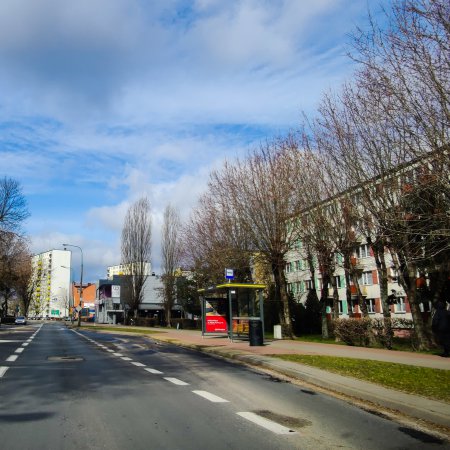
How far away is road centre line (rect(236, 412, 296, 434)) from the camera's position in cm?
602

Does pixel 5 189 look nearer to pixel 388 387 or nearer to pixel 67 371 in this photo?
pixel 67 371

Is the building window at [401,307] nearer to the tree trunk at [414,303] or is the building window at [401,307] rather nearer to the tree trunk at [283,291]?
the tree trunk at [283,291]

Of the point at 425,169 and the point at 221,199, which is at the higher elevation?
the point at 221,199

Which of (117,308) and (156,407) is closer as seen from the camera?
(156,407)

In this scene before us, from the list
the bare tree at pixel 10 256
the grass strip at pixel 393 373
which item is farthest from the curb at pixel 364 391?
the bare tree at pixel 10 256

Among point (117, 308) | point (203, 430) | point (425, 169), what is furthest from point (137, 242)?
point (203, 430)

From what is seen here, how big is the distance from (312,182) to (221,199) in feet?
25.6

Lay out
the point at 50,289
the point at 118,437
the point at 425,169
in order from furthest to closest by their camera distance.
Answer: the point at 50,289, the point at 425,169, the point at 118,437

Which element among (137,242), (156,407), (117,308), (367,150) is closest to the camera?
(156,407)

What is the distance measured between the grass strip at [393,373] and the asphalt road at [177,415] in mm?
1652

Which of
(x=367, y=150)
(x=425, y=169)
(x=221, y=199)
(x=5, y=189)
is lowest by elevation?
(x=425, y=169)

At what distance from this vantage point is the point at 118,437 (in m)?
5.53

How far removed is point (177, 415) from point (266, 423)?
1.26 meters

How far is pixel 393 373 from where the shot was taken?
1111 cm
